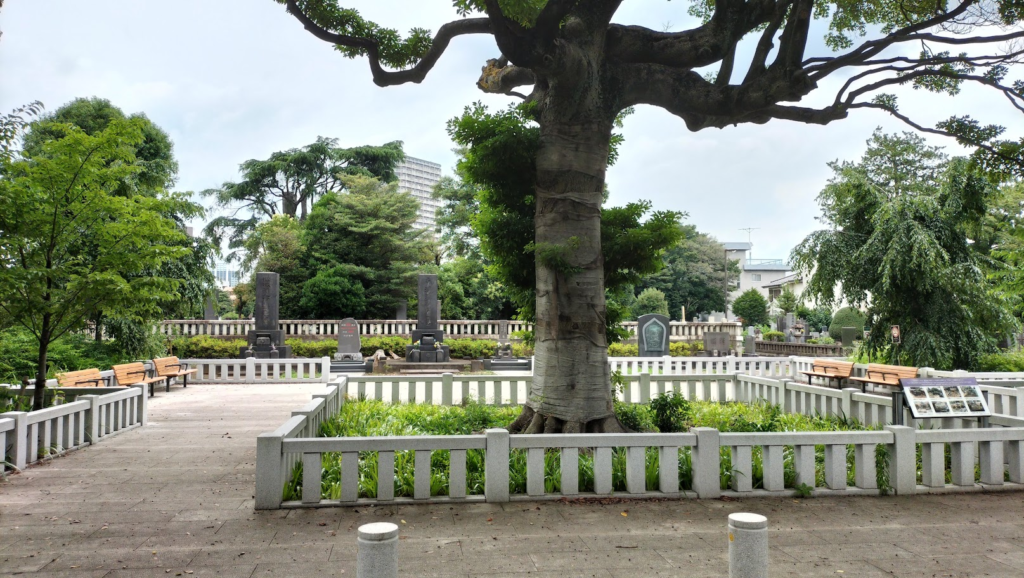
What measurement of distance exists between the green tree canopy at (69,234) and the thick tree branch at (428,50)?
3.52 metres

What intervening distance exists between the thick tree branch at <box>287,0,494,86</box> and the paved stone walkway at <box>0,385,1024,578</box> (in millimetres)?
4531

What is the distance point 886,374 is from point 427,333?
14640mm

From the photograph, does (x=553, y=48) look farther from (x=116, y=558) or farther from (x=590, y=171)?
(x=116, y=558)

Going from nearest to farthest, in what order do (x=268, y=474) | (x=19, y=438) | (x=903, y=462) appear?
1. (x=268, y=474)
2. (x=903, y=462)
3. (x=19, y=438)

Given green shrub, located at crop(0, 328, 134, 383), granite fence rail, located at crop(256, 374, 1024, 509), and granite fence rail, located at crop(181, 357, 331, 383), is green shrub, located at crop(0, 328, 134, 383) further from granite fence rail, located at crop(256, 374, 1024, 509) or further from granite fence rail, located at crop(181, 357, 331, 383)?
granite fence rail, located at crop(256, 374, 1024, 509)

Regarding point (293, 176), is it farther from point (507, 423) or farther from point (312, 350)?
point (507, 423)

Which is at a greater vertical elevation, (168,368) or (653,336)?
(653,336)

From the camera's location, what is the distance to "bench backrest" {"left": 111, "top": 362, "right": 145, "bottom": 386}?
1198 cm

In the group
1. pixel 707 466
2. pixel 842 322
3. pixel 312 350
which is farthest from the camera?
pixel 842 322

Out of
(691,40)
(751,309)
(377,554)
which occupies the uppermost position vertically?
(691,40)

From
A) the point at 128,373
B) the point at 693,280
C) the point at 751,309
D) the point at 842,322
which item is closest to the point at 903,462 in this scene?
the point at 128,373

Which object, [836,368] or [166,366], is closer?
[166,366]

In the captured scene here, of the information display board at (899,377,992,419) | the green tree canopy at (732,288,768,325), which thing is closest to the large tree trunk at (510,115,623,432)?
the information display board at (899,377,992,419)

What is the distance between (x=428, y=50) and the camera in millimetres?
7617
